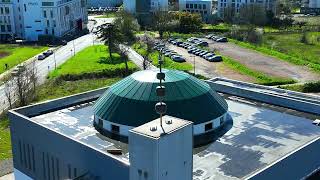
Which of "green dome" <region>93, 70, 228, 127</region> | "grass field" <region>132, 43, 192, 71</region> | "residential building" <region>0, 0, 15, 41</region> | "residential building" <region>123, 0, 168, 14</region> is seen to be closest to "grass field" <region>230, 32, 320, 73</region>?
"grass field" <region>132, 43, 192, 71</region>

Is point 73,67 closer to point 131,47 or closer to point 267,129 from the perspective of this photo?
point 131,47

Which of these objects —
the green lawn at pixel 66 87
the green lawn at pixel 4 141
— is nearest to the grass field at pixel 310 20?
the green lawn at pixel 66 87

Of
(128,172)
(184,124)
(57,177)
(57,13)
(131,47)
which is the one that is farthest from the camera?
(57,13)

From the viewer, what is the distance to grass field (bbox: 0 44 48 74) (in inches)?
3435

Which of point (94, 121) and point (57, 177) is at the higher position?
point (94, 121)

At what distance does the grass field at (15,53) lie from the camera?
87250 millimetres

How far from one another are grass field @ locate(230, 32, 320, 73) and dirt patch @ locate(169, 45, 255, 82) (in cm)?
1388

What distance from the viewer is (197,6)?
139 metres

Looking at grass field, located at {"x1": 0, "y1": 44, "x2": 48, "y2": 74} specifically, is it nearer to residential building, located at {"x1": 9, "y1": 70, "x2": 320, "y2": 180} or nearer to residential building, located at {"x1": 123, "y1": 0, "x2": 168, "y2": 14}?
residential building, located at {"x1": 123, "y1": 0, "x2": 168, "y2": 14}

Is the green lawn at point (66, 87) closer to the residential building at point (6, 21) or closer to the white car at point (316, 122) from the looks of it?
the white car at point (316, 122)

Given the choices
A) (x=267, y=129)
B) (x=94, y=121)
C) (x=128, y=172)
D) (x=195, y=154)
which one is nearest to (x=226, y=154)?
(x=195, y=154)

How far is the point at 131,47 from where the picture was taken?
96250 mm

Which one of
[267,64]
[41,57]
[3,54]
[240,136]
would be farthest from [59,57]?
[240,136]

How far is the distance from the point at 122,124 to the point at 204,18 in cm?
11169
